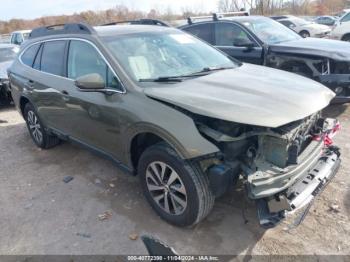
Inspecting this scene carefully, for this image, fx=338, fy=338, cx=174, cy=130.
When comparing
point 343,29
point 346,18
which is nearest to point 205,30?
point 343,29

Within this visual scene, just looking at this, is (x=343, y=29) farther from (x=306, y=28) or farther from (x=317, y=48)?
(x=317, y=48)

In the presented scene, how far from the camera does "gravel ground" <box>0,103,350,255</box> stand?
301 cm

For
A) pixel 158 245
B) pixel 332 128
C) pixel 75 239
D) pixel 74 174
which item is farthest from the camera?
pixel 74 174

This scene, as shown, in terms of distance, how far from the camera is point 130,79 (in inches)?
130

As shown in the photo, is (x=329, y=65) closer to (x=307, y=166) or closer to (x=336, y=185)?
(x=336, y=185)

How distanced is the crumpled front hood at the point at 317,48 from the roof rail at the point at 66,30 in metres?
3.72

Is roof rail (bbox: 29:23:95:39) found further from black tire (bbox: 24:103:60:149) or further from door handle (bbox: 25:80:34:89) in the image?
black tire (bbox: 24:103:60:149)

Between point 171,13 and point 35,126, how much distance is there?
38.8 meters

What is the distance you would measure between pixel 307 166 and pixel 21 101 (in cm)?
468

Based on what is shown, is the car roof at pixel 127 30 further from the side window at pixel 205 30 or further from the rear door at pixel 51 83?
the side window at pixel 205 30

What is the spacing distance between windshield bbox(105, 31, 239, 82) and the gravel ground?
1.43 m

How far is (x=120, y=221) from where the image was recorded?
347 centimetres

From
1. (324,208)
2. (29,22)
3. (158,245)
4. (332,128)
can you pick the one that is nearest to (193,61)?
(332,128)

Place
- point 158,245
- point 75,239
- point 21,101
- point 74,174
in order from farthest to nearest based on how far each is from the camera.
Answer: point 21,101, point 74,174, point 75,239, point 158,245
